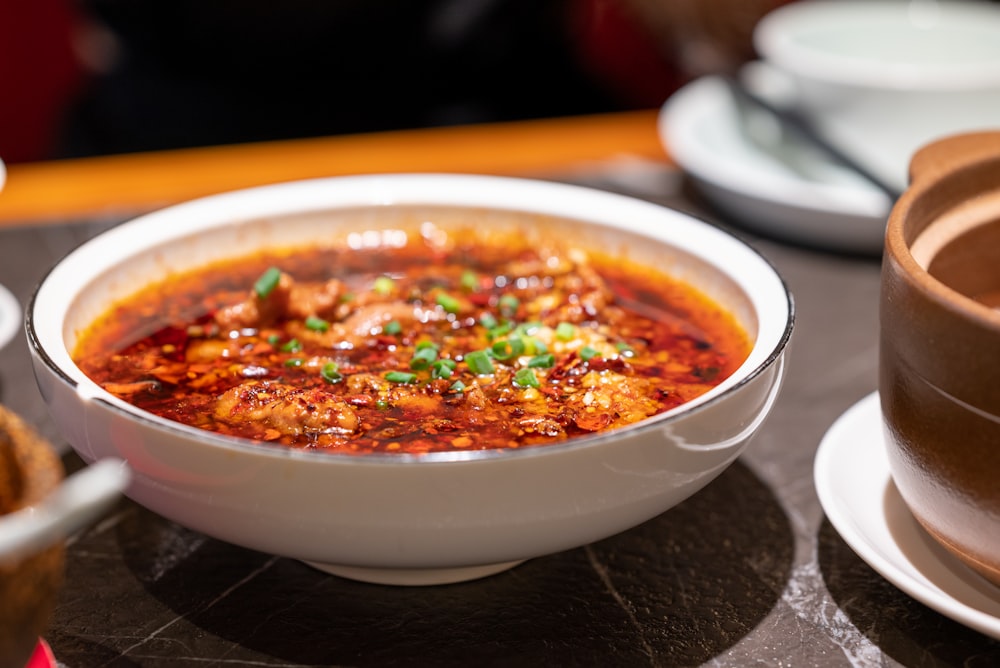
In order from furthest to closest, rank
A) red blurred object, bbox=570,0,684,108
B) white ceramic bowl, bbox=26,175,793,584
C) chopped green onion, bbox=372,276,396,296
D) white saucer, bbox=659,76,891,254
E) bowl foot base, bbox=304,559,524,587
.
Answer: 1. red blurred object, bbox=570,0,684,108
2. white saucer, bbox=659,76,891,254
3. chopped green onion, bbox=372,276,396,296
4. bowl foot base, bbox=304,559,524,587
5. white ceramic bowl, bbox=26,175,793,584

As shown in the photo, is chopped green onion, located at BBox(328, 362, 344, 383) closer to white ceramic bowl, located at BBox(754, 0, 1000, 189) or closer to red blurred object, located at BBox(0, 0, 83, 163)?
white ceramic bowl, located at BBox(754, 0, 1000, 189)

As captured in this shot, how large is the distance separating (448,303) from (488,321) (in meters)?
0.09

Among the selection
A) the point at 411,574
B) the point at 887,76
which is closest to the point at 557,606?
the point at 411,574

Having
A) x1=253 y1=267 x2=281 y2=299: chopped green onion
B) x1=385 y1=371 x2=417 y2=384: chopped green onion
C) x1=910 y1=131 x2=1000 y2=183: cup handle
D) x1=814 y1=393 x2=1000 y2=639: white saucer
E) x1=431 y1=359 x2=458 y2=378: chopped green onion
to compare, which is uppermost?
x1=910 y1=131 x2=1000 y2=183: cup handle

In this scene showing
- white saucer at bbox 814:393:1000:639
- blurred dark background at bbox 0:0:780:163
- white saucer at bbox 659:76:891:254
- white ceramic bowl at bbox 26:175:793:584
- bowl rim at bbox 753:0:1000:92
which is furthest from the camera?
blurred dark background at bbox 0:0:780:163

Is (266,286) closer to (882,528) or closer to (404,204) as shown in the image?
(404,204)

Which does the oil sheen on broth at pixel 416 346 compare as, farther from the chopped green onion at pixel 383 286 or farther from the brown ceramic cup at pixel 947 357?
the brown ceramic cup at pixel 947 357

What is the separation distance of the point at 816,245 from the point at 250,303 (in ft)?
4.76

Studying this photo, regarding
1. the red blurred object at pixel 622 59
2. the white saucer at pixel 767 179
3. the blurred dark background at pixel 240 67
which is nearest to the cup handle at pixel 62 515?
the white saucer at pixel 767 179

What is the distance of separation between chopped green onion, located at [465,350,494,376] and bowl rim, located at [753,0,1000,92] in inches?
61.3

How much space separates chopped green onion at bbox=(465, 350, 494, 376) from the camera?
1.56 metres

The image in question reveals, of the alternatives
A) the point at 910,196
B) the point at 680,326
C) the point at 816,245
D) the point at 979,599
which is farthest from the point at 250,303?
the point at 816,245

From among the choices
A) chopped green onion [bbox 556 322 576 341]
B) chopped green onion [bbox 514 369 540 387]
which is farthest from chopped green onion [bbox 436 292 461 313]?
chopped green onion [bbox 514 369 540 387]

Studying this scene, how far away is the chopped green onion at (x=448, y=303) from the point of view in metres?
1.82
